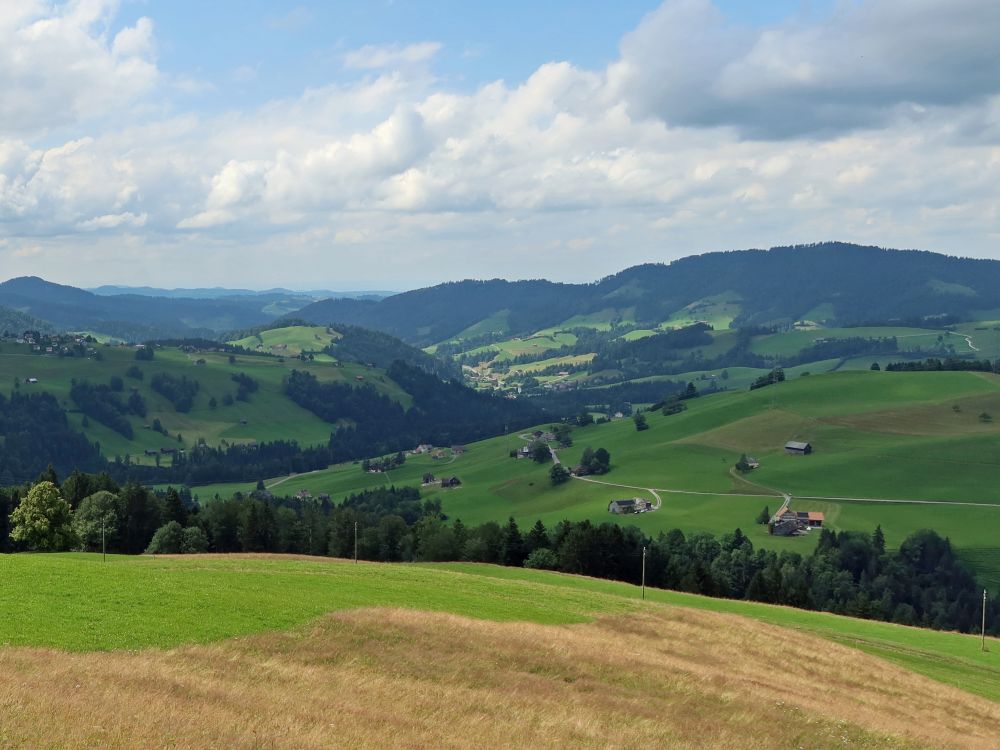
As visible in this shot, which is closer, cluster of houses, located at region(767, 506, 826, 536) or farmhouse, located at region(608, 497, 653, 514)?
cluster of houses, located at region(767, 506, 826, 536)

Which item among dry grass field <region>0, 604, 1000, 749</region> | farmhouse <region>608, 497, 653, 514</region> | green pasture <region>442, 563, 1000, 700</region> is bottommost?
farmhouse <region>608, 497, 653, 514</region>

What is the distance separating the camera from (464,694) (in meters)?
31.2

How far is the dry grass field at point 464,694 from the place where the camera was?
23656 mm

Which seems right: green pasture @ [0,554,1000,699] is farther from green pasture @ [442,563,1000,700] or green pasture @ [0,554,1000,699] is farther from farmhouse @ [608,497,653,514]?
farmhouse @ [608,497,653,514]

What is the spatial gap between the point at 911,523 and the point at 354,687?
151m

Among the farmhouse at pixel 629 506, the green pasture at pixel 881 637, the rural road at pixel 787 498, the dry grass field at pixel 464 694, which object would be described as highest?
the dry grass field at pixel 464 694

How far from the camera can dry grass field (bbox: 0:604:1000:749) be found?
77.6 feet

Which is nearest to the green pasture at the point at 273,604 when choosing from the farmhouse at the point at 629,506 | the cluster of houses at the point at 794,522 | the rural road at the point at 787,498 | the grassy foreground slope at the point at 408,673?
the grassy foreground slope at the point at 408,673

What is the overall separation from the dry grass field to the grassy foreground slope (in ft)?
0.35

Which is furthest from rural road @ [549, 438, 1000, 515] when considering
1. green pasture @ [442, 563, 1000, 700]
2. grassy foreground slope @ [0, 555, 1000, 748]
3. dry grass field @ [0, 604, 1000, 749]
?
dry grass field @ [0, 604, 1000, 749]

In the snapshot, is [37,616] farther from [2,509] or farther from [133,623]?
[2,509]

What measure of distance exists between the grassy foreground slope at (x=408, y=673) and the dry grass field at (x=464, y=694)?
11 centimetres

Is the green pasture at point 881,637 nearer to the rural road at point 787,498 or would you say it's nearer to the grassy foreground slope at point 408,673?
the grassy foreground slope at point 408,673

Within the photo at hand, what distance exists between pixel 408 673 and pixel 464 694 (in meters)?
3.28
